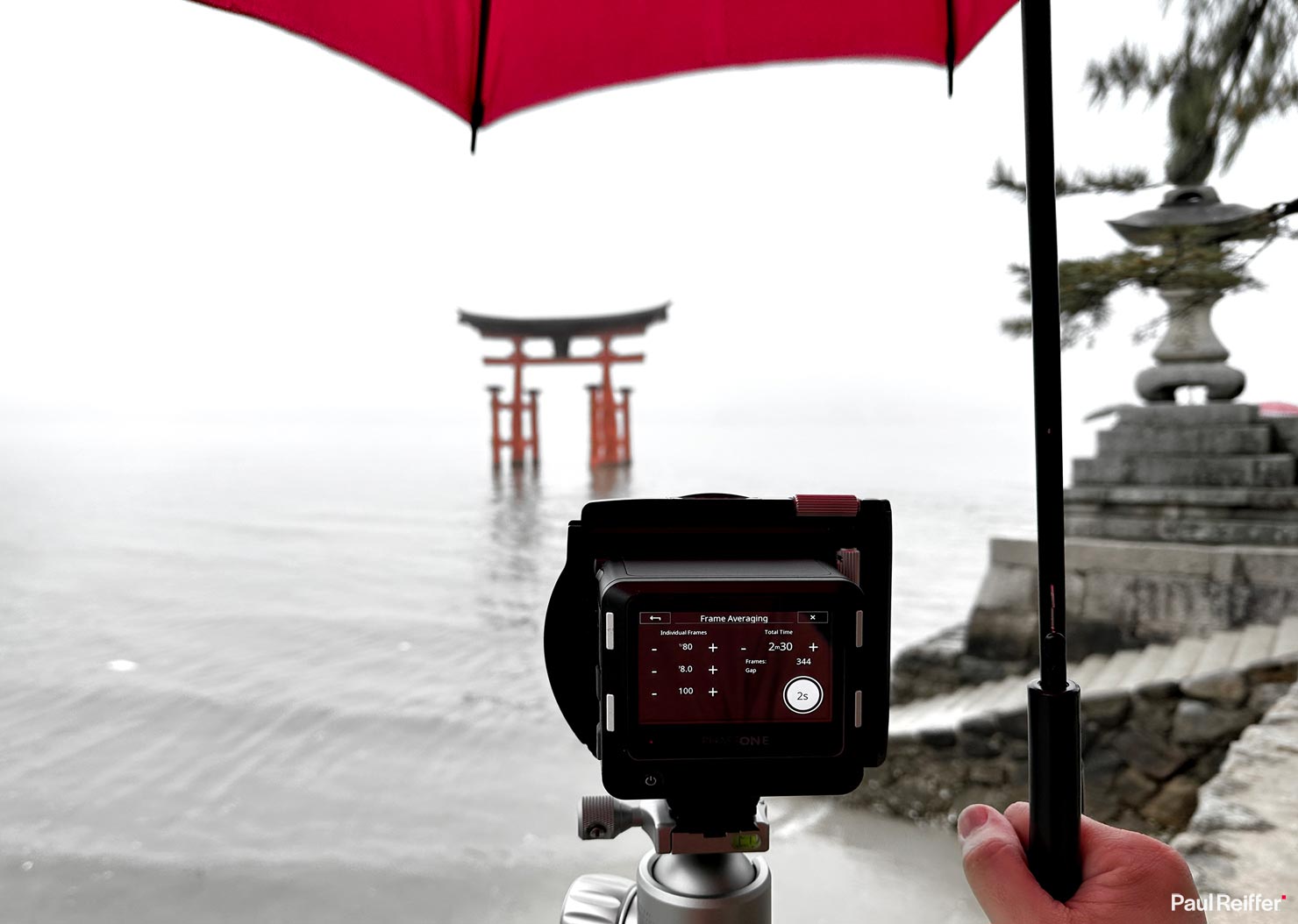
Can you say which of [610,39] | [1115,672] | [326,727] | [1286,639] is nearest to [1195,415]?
[1286,639]

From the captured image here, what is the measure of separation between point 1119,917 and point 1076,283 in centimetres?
335

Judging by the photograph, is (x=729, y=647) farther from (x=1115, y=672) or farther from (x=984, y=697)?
(x=984, y=697)

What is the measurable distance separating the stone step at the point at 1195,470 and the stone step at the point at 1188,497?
0.03m

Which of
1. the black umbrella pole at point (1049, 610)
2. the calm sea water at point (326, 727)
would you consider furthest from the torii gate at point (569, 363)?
the black umbrella pole at point (1049, 610)

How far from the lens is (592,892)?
0.44 m

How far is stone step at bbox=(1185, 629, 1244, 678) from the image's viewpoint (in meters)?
2.96

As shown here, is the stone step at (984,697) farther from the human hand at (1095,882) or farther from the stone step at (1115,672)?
the human hand at (1095,882)

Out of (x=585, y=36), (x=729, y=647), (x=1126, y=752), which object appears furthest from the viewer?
(x=1126, y=752)

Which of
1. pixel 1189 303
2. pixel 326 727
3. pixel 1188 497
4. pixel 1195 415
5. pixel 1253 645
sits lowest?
pixel 326 727

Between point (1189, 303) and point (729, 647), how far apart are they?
3.73 metres

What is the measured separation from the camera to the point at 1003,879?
0.39 meters

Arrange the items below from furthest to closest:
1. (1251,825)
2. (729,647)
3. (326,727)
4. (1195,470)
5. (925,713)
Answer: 1. (326,727)
2. (925,713)
3. (1195,470)
4. (1251,825)
5. (729,647)

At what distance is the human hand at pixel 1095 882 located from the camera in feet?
1.24

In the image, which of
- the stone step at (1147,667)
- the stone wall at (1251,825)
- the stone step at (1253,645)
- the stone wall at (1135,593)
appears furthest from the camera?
the stone wall at (1135,593)
